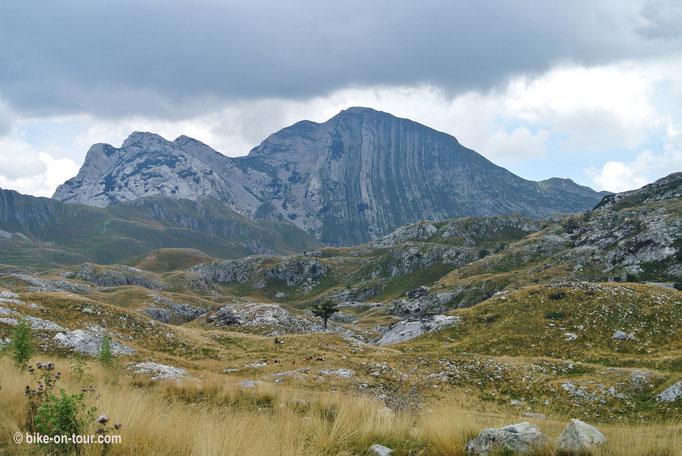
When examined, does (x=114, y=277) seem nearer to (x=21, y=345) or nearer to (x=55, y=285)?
(x=55, y=285)

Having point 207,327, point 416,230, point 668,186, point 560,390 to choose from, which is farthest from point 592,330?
point 416,230

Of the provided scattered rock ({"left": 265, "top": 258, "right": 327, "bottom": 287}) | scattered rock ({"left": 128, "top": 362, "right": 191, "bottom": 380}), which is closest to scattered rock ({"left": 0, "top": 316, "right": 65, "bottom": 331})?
scattered rock ({"left": 128, "top": 362, "right": 191, "bottom": 380})

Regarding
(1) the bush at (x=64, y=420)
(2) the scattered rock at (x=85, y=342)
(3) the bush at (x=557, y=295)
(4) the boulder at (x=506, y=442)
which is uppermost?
(1) the bush at (x=64, y=420)

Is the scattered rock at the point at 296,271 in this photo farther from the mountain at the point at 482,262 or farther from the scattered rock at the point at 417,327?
the scattered rock at the point at 417,327

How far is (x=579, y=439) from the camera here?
588 centimetres

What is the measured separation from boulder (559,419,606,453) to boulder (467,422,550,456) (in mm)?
282

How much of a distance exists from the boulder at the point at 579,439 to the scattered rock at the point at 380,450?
9.46 feet

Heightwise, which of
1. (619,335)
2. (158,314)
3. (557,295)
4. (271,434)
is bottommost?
(158,314)

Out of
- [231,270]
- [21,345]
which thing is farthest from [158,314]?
[231,270]

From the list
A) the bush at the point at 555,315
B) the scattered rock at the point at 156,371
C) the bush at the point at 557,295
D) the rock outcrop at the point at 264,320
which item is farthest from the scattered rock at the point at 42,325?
the bush at the point at 557,295

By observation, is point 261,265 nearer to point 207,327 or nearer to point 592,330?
point 207,327

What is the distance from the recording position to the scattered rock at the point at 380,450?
610cm

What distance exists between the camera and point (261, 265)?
593ft

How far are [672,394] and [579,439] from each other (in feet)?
73.6
